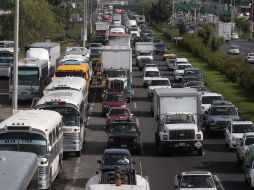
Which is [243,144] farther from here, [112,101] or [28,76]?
[28,76]

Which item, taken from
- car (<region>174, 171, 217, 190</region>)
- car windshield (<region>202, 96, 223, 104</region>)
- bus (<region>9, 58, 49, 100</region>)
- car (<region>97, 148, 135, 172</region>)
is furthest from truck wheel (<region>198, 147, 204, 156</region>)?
bus (<region>9, 58, 49, 100</region>)

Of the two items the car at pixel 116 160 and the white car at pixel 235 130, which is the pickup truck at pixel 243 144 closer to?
the white car at pixel 235 130

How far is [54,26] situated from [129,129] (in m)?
74.8

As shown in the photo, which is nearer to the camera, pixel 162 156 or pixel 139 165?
pixel 139 165

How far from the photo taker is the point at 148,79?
65938 mm

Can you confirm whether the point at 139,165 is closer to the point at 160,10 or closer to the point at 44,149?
the point at 44,149

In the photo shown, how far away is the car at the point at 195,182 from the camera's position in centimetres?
2565

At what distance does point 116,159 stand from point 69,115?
6.14 meters

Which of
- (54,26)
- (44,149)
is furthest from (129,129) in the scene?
(54,26)

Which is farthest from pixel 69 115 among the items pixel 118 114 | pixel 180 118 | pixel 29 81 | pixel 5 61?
pixel 5 61

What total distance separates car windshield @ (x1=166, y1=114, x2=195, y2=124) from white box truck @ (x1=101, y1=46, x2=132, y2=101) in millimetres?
19092

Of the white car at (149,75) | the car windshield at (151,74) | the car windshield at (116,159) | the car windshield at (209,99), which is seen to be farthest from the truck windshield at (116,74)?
the car windshield at (116,159)

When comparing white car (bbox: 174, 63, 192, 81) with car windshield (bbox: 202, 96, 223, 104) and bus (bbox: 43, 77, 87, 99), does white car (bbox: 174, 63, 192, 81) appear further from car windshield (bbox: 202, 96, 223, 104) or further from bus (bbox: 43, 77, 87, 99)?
bus (bbox: 43, 77, 87, 99)

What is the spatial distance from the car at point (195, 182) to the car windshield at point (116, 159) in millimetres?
3276
